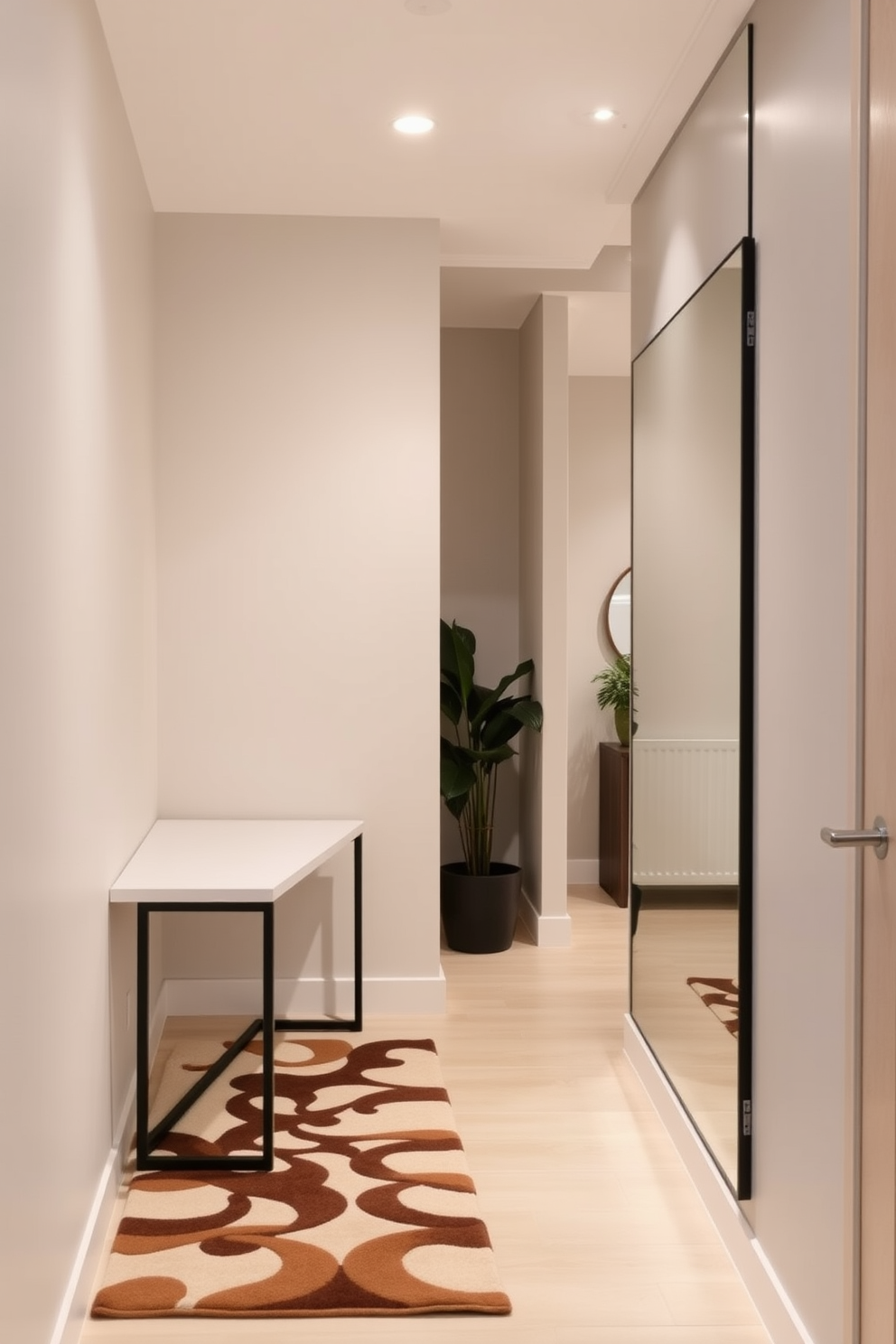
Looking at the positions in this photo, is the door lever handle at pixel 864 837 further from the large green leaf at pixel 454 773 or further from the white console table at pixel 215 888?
the large green leaf at pixel 454 773

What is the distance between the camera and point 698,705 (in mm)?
2871

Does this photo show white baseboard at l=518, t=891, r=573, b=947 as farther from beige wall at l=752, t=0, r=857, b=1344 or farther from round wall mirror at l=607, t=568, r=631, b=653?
beige wall at l=752, t=0, r=857, b=1344

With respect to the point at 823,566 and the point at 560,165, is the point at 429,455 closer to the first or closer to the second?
the point at 560,165

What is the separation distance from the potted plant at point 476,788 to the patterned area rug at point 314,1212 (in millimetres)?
1353

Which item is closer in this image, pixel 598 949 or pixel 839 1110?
pixel 839 1110

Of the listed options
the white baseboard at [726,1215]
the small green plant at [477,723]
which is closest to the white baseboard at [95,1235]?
the white baseboard at [726,1215]

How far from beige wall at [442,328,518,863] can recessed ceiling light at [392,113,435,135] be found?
7.68ft

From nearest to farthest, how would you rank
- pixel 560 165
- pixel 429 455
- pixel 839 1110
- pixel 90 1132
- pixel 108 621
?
pixel 839 1110 → pixel 90 1132 → pixel 108 621 → pixel 560 165 → pixel 429 455

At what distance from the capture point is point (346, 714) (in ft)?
13.7

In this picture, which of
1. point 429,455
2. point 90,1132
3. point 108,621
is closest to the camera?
point 90,1132

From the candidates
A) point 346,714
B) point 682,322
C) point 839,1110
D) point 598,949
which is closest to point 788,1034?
point 839,1110

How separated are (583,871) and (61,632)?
4.40 meters

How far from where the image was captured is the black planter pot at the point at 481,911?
4.98 meters

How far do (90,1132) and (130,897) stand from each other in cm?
54
